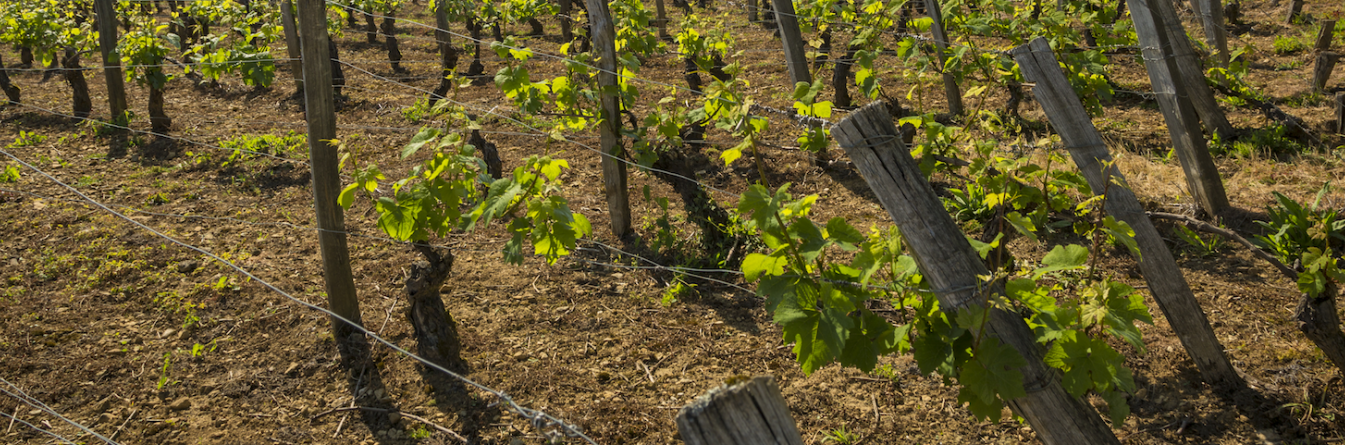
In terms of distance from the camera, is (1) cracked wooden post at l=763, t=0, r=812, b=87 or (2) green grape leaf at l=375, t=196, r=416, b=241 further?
(1) cracked wooden post at l=763, t=0, r=812, b=87

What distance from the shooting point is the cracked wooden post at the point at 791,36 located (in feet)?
16.1

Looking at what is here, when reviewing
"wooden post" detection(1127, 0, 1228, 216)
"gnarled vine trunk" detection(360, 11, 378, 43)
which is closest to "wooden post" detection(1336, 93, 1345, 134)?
"wooden post" detection(1127, 0, 1228, 216)

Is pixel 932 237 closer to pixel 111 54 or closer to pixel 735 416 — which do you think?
pixel 735 416

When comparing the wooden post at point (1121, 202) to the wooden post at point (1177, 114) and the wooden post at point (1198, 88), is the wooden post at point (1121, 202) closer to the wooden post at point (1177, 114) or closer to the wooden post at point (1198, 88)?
the wooden post at point (1177, 114)

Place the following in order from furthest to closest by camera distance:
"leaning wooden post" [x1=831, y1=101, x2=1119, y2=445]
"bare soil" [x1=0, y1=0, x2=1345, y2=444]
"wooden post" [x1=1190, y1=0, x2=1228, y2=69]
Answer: "wooden post" [x1=1190, y1=0, x2=1228, y2=69] < "bare soil" [x1=0, y1=0, x2=1345, y2=444] < "leaning wooden post" [x1=831, y1=101, x2=1119, y2=445]

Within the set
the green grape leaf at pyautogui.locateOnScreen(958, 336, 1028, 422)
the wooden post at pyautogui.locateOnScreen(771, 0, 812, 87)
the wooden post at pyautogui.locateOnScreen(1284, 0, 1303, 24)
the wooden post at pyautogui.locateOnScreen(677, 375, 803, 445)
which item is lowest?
the green grape leaf at pyautogui.locateOnScreen(958, 336, 1028, 422)

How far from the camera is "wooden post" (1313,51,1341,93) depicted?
6.30 m

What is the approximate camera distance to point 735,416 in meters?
1.13

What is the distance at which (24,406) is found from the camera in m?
3.25

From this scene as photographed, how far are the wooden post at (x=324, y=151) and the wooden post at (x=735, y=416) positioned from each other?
2.38 m

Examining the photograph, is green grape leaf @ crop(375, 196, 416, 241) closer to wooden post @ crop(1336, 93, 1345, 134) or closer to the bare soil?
the bare soil

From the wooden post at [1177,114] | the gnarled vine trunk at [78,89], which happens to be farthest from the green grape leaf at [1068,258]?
the gnarled vine trunk at [78,89]

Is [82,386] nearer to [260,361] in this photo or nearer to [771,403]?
[260,361]

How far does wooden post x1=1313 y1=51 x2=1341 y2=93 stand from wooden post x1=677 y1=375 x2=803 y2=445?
7616mm
